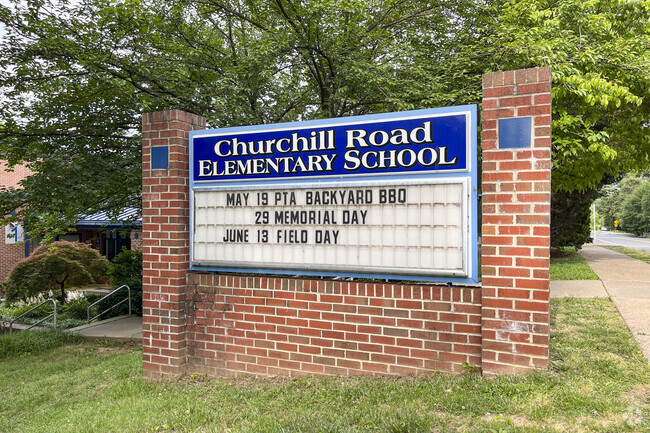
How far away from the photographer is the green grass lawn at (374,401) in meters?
3.03

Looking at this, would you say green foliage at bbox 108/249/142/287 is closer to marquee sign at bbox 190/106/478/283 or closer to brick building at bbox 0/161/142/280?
brick building at bbox 0/161/142/280

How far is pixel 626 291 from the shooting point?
868 centimetres

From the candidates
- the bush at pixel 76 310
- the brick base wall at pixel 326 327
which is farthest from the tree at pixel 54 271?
the brick base wall at pixel 326 327

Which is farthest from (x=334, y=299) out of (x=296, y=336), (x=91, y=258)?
(x=91, y=258)

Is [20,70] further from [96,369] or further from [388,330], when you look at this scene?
[388,330]

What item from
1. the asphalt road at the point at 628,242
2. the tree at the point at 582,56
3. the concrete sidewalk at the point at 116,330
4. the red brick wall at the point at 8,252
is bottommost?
the asphalt road at the point at 628,242

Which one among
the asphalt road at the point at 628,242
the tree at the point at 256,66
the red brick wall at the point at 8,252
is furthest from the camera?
the asphalt road at the point at 628,242

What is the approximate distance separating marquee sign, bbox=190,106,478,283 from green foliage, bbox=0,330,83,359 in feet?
17.7

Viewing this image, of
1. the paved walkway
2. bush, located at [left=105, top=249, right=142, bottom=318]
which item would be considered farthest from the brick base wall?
bush, located at [left=105, top=249, right=142, bottom=318]

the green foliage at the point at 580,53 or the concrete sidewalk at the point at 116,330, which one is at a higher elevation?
the green foliage at the point at 580,53

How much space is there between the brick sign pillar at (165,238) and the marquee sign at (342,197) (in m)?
0.14

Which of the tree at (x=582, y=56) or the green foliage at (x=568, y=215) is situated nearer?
the tree at (x=582, y=56)

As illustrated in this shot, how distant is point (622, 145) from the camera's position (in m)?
11.8

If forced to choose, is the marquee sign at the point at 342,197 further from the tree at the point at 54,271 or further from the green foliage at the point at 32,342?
the tree at the point at 54,271
